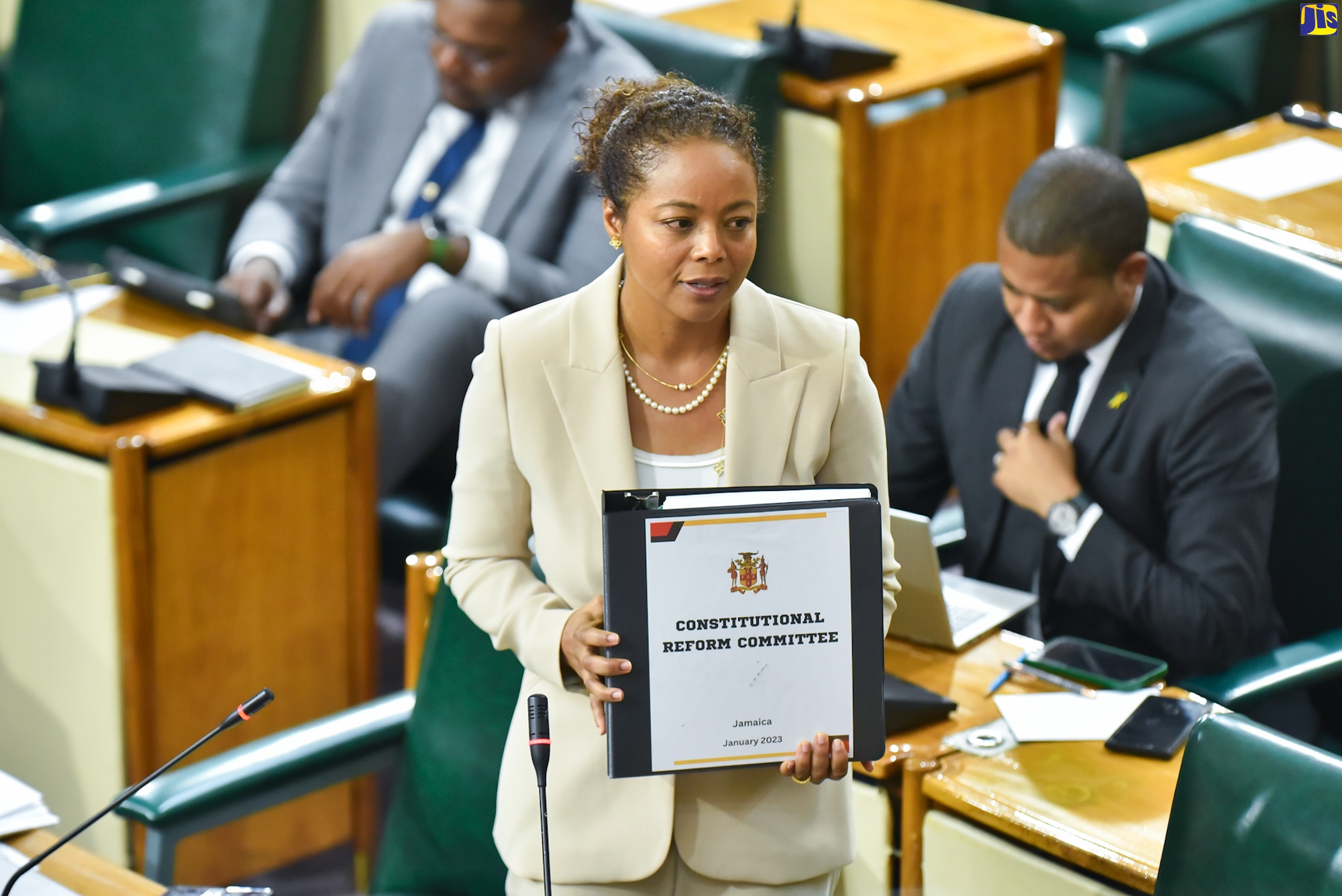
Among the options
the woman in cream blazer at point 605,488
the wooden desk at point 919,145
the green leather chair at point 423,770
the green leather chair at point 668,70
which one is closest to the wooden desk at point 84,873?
the green leather chair at point 423,770

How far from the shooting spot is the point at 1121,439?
2.36m

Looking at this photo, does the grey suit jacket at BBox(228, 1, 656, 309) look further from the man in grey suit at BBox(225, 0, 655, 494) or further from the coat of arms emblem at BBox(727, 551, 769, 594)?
the coat of arms emblem at BBox(727, 551, 769, 594)

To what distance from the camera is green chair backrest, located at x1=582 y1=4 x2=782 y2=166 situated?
3.32 metres

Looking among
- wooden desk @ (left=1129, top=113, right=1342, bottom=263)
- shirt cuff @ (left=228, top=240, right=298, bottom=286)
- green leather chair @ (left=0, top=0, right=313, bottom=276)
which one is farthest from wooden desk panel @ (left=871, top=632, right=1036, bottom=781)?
green leather chair @ (left=0, top=0, right=313, bottom=276)

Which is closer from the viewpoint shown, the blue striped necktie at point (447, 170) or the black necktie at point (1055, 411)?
the black necktie at point (1055, 411)

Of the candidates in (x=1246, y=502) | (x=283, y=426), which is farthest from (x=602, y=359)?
(x=283, y=426)

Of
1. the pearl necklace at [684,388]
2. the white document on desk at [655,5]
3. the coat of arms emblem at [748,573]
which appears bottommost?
the coat of arms emblem at [748,573]

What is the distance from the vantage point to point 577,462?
59.2 inches

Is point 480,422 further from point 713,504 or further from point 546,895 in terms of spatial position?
point 546,895

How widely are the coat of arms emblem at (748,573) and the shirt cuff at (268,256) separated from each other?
7.45 ft

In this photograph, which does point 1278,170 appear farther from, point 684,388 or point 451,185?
point 684,388

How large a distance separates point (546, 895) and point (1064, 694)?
0.88 m

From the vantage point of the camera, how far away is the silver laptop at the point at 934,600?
2.07m

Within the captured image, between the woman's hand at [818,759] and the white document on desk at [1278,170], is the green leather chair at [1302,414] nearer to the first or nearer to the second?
the white document on desk at [1278,170]
